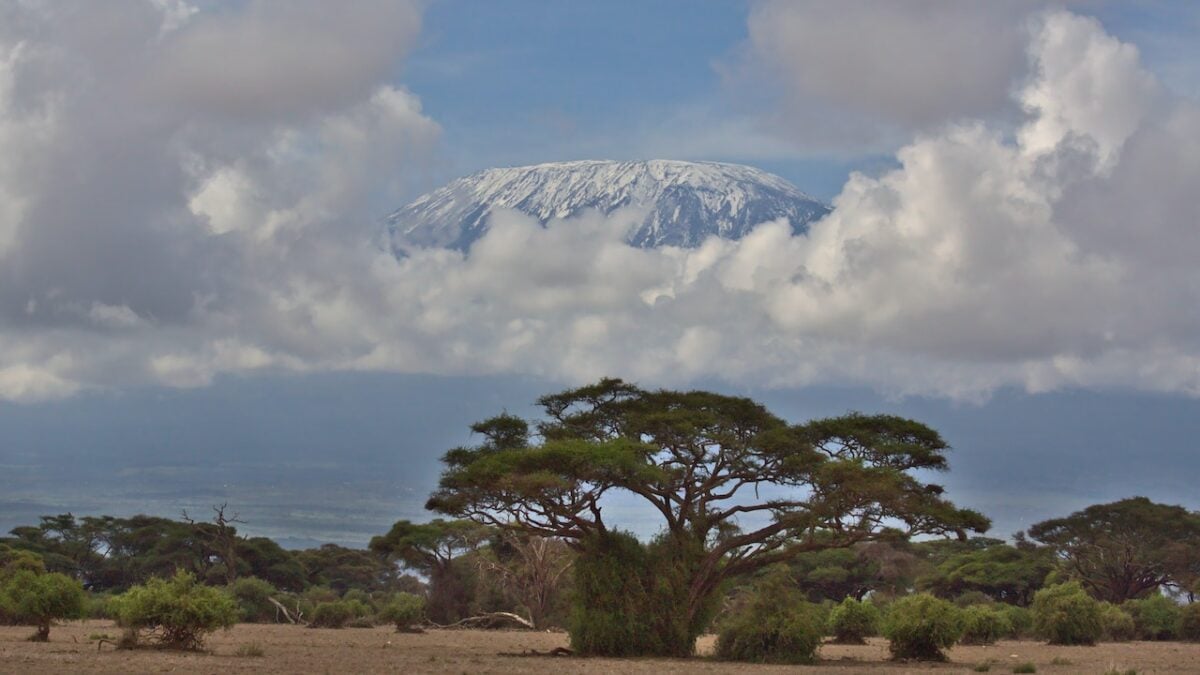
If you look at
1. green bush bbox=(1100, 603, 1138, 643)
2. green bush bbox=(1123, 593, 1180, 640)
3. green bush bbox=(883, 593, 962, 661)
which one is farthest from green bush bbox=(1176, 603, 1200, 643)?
green bush bbox=(883, 593, 962, 661)

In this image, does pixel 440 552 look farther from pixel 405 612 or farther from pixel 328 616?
pixel 405 612

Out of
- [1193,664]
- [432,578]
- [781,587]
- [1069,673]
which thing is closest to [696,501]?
[781,587]

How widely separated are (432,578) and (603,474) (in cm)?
3076

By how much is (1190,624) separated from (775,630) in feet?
92.1

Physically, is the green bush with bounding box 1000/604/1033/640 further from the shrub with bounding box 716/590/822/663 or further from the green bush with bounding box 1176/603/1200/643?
the shrub with bounding box 716/590/822/663

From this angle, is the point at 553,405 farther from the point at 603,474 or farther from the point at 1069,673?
the point at 1069,673

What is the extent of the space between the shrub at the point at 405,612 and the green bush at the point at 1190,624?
1201 inches

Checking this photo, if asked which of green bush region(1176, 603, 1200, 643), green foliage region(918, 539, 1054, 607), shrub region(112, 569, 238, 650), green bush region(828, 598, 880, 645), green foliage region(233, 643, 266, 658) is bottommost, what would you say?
green foliage region(233, 643, 266, 658)

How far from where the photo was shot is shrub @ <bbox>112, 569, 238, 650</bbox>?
32531mm

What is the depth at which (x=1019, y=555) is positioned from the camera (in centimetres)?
7294

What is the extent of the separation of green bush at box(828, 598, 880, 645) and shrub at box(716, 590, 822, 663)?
10514mm

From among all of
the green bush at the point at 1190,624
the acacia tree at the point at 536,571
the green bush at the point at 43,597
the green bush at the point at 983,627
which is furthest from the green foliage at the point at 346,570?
the green bush at the point at 43,597

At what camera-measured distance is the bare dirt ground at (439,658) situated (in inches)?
1133

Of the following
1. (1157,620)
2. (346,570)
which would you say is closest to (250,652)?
(1157,620)
